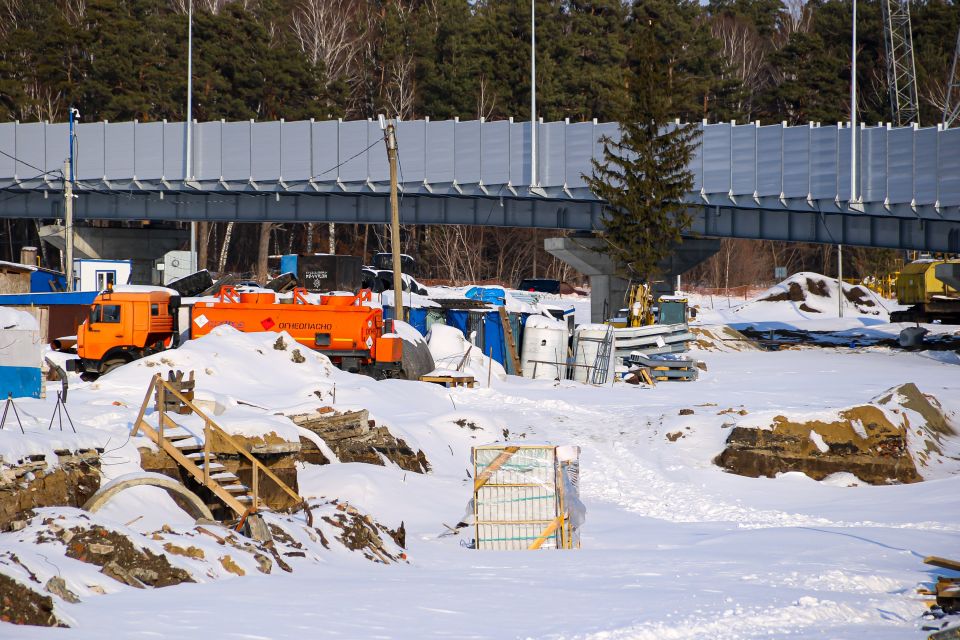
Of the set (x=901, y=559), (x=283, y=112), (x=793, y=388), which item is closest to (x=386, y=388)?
(x=793, y=388)

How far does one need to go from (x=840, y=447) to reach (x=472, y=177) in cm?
3102

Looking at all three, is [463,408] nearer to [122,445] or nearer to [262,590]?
[122,445]

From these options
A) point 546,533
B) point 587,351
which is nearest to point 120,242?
point 587,351

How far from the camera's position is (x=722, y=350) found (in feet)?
141

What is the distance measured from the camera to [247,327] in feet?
102

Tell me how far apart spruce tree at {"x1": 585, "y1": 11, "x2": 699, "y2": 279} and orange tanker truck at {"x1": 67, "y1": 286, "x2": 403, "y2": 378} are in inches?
686

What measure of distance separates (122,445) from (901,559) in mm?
10035

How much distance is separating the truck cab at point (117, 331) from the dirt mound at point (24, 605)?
21561 millimetres

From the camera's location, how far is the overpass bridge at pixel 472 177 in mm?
44625

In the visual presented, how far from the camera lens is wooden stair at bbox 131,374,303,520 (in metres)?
15.3

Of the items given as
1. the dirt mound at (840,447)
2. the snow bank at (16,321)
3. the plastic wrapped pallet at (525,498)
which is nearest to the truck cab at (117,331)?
the snow bank at (16,321)

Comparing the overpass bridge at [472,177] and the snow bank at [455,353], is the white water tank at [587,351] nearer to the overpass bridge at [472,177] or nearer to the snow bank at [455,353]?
the snow bank at [455,353]

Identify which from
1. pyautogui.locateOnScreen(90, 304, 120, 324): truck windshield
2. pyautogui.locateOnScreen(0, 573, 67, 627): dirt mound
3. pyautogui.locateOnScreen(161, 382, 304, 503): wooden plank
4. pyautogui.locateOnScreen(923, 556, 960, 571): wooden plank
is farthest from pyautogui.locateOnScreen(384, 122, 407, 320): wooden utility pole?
pyautogui.locateOnScreen(0, 573, 67, 627): dirt mound

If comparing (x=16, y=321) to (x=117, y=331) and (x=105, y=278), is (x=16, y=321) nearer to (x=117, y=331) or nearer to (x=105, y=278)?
(x=117, y=331)
